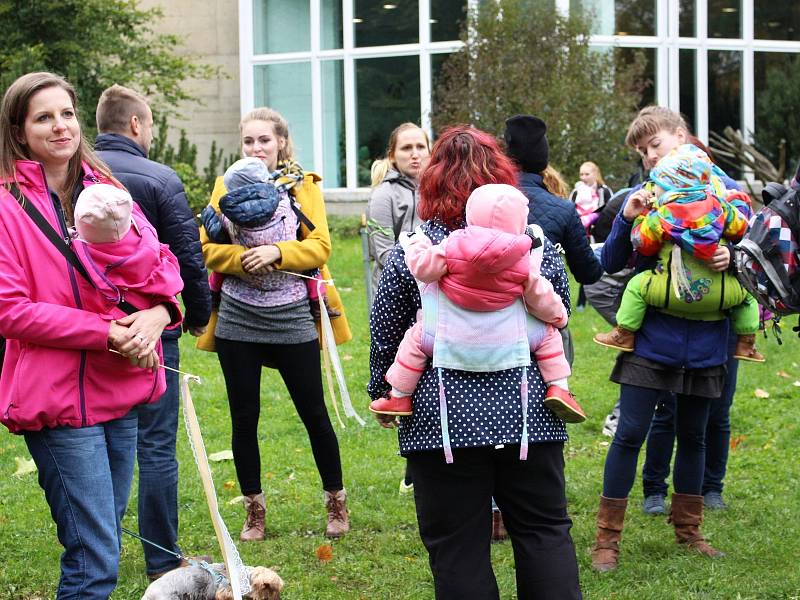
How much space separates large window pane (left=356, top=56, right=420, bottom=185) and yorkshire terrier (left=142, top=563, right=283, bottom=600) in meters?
18.0

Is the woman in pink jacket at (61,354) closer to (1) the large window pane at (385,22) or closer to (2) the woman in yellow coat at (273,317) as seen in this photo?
(2) the woman in yellow coat at (273,317)

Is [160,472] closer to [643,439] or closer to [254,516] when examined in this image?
[254,516]

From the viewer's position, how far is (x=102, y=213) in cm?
355

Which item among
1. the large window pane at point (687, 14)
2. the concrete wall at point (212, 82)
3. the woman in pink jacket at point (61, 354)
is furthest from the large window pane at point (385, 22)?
the woman in pink jacket at point (61, 354)

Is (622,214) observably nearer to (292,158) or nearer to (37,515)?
(292,158)

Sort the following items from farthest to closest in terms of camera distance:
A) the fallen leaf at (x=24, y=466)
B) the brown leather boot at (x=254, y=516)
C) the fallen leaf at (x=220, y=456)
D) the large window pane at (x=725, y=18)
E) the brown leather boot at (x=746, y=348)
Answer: the large window pane at (x=725, y=18) → the fallen leaf at (x=220, y=456) → the fallen leaf at (x=24, y=466) → the brown leather boot at (x=254, y=516) → the brown leather boot at (x=746, y=348)

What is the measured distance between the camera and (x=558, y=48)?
57.1ft

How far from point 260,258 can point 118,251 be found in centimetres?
169

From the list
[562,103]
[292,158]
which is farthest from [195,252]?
[562,103]

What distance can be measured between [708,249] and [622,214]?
1.63 ft

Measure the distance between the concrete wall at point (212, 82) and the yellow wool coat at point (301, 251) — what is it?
1823cm

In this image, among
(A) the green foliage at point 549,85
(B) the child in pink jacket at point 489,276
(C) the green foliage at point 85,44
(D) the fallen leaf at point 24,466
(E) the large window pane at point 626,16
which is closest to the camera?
(B) the child in pink jacket at point 489,276

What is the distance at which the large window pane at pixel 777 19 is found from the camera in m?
22.3

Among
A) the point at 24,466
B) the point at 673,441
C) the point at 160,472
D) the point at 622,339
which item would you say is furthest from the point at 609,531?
the point at 24,466
